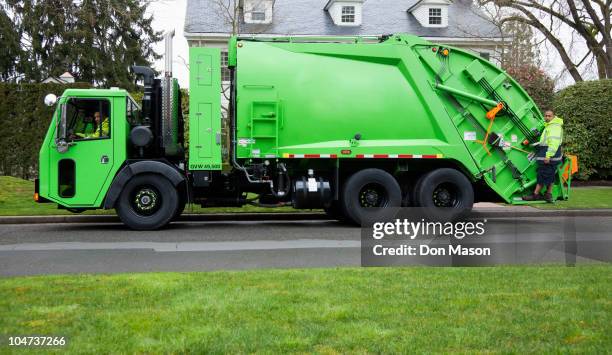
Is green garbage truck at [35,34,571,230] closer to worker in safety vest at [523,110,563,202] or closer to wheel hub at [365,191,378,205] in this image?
wheel hub at [365,191,378,205]

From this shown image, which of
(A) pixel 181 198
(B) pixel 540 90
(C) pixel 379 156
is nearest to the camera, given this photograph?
(A) pixel 181 198

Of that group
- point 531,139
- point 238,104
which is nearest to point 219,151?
point 238,104

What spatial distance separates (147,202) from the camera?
A: 38.8 ft

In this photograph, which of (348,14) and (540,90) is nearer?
(540,90)

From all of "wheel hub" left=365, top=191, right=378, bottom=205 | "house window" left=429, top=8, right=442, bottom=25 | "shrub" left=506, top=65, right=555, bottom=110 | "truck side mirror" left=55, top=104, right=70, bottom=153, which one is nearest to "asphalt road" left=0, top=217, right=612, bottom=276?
"wheel hub" left=365, top=191, right=378, bottom=205

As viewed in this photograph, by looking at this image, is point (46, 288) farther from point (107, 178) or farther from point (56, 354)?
point (107, 178)

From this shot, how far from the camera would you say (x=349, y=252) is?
9.15m

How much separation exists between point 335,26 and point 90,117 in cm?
2304

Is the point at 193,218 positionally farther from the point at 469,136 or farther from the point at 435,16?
the point at 435,16

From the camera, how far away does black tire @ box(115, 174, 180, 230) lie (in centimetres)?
1173

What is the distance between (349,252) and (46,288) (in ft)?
13.6

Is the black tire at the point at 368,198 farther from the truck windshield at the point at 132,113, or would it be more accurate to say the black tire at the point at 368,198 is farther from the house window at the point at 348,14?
the house window at the point at 348,14

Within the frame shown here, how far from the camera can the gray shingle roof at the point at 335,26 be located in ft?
105

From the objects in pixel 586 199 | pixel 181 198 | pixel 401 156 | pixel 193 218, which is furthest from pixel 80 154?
pixel 586 199
